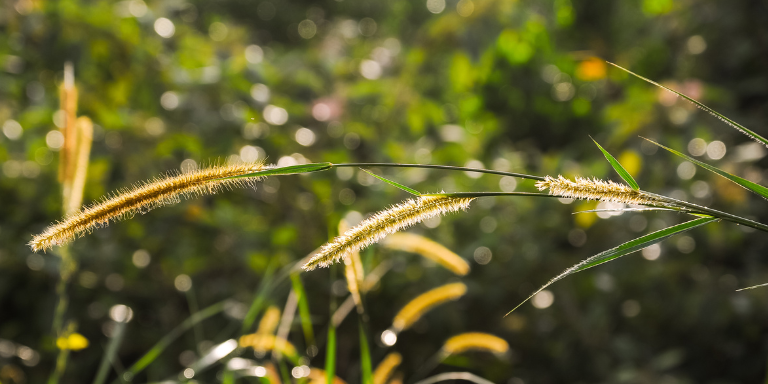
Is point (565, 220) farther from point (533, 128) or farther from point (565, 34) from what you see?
point (565, 34)

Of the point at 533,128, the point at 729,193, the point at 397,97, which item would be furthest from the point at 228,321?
the point at 533,128

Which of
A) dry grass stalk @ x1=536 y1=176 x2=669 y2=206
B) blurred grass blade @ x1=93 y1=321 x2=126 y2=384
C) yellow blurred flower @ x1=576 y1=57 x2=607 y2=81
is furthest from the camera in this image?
yellow blurred flower @ x1=576 y1=57 x2=607 y2=81

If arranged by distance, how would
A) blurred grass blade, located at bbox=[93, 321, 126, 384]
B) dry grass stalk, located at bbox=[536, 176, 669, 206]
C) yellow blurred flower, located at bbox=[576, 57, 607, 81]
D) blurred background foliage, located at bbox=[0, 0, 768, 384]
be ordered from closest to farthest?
dry grass stalk, located at bbox=[536, 176, 669, 206]
blurred grass blade, located at bbox=[93, 321, 126, 384]
blurred background foliage, located at bbox=[0, 0, 768, 384]
yellow blurred flower, located at bbox=[576, 57, 607, 81]

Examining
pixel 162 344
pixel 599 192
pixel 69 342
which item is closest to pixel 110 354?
pixel 162 344

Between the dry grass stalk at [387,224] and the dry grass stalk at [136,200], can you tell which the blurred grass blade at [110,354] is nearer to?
the dry grass stalk at [136,200]


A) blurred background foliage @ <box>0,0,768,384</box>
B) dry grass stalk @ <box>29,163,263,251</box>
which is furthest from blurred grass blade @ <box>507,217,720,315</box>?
blurred background foliage @ <box>0,0,768,384</box>

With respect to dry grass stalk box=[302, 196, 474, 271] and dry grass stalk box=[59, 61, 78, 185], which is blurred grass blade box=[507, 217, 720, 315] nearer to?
dry grass stalk box=[302, 196, 474, 271]
